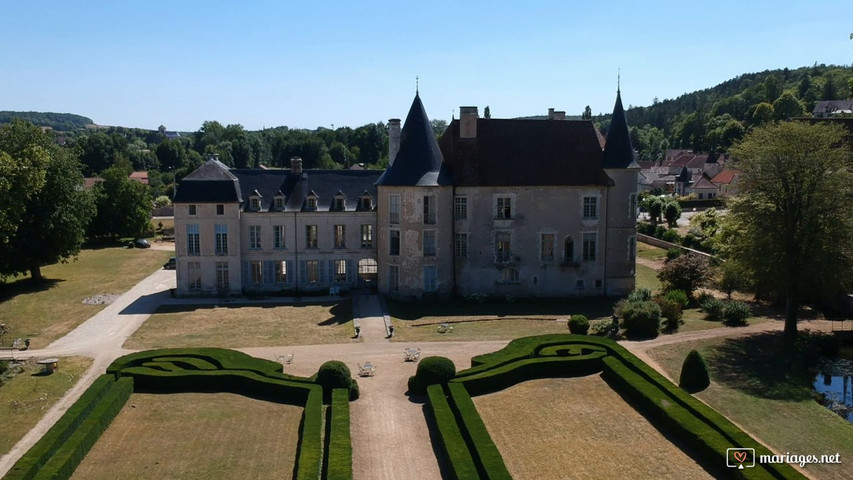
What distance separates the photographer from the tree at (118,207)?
76.4 meters

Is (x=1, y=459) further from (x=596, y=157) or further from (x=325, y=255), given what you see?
(x=596, y=157)

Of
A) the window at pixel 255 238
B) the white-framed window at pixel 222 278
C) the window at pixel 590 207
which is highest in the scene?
the window at pixel 590 207

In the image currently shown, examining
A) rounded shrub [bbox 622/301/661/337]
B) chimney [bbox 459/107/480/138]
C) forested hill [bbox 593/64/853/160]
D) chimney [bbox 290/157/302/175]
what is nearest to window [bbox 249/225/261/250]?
chimney [bbox 290/157/302/175]

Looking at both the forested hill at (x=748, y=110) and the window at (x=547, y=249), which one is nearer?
the window at (x=547, y=249)

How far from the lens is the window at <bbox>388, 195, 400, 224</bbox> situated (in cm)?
4658

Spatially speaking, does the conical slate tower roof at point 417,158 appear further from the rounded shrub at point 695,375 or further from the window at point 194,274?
the rounded shrub at point 695,375

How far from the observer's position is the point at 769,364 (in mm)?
32656

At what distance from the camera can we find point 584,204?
47625 mm

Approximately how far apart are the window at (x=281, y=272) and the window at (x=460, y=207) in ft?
40.9

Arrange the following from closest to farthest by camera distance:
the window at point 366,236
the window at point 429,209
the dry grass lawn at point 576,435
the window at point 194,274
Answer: the dry grass lawn at point 576,435 → the window at point 429,209 → the window at point 194,274 → the window at point 366,236

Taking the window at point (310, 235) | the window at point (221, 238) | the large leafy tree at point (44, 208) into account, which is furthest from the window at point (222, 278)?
the large leafy tree at point (44, 208)

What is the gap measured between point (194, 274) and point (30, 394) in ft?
66.4

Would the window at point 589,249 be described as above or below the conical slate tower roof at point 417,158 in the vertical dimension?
below

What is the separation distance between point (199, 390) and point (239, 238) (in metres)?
20.0
